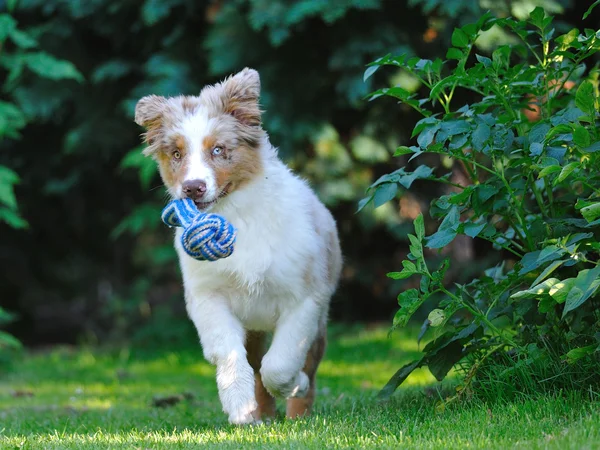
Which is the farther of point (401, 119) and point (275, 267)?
point (401, 119)

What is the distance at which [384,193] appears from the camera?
4.66 m

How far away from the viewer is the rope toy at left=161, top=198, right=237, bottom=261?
4.48 meters

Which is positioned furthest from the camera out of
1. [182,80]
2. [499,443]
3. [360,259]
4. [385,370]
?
[360,259]

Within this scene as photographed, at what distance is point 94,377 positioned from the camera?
8727 mm

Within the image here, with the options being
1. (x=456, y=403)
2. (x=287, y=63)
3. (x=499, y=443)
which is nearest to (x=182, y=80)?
(x=287, y=63)

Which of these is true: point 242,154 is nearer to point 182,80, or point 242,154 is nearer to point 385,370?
point 385,370

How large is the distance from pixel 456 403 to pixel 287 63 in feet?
17.2

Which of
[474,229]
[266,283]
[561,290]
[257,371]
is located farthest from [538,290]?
[257,371]

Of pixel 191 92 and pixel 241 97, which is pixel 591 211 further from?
pixel 191 92

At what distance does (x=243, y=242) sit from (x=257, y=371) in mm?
1046

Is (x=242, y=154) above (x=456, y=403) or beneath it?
above

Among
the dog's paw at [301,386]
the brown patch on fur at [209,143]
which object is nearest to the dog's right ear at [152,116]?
the brown patch on fur at [209,143]

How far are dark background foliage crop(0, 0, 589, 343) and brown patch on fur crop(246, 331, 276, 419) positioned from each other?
3.43m

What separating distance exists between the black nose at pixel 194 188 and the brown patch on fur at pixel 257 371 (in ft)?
3.80
